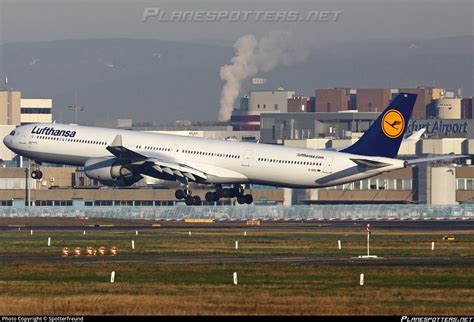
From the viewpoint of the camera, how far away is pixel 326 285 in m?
51.2

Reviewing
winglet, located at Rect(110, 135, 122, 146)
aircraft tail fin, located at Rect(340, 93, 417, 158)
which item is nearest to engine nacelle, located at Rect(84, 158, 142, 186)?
winglet, located at Rect(110, 135, 122, 146)

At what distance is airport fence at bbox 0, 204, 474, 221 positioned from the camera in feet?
367

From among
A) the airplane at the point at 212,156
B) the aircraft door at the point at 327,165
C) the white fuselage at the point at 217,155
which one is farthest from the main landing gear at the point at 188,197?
the aircraft door at the point at 327,165

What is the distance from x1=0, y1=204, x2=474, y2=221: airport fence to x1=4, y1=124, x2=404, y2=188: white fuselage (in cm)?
565

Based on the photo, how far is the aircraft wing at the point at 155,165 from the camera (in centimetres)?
10356

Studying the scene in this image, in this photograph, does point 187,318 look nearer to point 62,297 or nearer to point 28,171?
point 62,297

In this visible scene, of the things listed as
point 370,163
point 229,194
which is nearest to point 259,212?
point 229,194

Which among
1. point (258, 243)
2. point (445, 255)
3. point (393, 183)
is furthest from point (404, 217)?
point (445, 255)

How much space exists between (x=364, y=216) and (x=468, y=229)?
20222 millimetres

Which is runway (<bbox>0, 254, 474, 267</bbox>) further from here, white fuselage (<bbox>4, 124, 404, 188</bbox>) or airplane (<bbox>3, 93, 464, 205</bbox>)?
white fuselage (<bbox>4, 124, 404, 188</bbox>)

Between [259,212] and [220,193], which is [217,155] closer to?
[220,193]

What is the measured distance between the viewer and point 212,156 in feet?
348

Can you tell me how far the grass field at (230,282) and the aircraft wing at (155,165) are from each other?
81.1 ft

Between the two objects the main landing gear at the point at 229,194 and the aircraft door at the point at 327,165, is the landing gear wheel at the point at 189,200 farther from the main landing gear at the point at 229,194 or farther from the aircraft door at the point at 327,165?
the aircraft door at the point at 327,165
